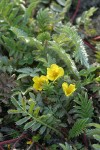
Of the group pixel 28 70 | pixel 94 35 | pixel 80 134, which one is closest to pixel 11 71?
pixel 28 70

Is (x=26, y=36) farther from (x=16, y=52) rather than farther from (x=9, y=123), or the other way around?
(x=9, y=123)

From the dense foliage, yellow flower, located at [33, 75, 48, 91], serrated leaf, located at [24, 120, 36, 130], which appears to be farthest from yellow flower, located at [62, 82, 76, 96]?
serrated leaf, located at [24, 120, 36, 130]

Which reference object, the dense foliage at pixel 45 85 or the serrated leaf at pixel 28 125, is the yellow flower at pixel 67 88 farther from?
the serrated leaf at pixel 28 125

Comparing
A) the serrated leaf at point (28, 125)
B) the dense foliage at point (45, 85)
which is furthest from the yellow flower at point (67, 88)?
the serrated leaf at point (28, 125)

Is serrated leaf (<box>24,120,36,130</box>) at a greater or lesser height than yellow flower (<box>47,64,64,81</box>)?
lesser

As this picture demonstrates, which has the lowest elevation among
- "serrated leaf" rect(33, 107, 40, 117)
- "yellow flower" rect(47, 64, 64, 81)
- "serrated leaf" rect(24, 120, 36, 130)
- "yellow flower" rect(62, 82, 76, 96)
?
"serrated leaf" rect(24, 120, 36, 130)

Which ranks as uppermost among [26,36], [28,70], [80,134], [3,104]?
[26,36]

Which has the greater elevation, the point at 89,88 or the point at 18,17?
the point at 18,17

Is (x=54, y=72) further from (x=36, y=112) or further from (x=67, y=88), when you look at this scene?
(x=36, y=112)

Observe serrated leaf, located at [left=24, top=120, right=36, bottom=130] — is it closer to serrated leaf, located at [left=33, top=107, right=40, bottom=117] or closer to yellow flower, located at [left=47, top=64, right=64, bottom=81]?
serrated leaf, located at [left=33, top=107, right=40, bottom=117]
